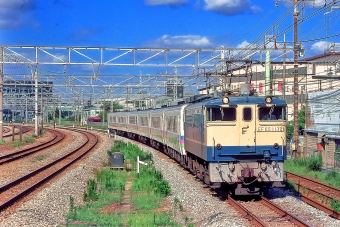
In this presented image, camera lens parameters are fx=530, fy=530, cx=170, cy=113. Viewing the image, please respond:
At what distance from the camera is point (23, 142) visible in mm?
41562

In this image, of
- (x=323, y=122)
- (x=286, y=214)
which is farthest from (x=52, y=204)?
(x=323, y=122)

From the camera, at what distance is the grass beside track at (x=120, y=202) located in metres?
11.7

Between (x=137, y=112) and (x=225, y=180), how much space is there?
1134 inches

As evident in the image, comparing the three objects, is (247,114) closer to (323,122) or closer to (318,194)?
(318,194)

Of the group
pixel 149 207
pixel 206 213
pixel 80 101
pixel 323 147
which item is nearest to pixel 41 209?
pixel 149 207

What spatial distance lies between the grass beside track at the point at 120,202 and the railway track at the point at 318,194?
13.0 ft

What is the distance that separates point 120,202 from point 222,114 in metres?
3.69

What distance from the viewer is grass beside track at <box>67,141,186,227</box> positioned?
11.7 meters

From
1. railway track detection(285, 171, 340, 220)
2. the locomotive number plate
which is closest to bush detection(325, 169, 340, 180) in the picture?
railway track detection(285, 171, 340, 220)

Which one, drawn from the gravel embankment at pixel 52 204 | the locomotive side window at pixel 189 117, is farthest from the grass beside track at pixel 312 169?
the gravel embankment at pixel 52 204

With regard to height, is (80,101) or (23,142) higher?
(80,101)

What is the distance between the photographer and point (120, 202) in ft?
Result: 47.1

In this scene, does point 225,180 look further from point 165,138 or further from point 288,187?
point 165,138

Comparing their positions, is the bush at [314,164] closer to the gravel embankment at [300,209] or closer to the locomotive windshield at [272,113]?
the gravel embankment at [300,209]
